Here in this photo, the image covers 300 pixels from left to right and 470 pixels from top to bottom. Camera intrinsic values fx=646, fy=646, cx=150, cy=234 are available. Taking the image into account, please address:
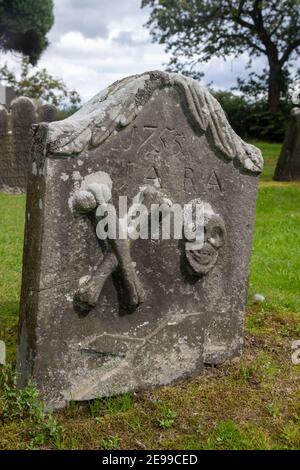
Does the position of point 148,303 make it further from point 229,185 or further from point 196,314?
A: point 229,185

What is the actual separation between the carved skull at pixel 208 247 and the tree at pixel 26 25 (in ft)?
114

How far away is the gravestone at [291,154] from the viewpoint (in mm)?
13070

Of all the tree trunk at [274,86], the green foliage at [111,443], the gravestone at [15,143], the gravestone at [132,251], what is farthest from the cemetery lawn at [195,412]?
the tree trunk at [274,86]

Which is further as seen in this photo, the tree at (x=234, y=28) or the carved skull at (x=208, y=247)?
the tree at (x=234, y=28)

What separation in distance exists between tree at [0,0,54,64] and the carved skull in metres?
34.6

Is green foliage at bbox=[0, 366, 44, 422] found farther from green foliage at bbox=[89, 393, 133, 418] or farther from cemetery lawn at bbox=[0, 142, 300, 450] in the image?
green foliage at bbox=[89, 393, 133, 418]

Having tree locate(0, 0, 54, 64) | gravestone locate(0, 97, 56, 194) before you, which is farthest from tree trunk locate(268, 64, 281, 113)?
tree locate(0, 0, 54, 64)

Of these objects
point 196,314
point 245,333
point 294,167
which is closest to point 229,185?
point 196,314

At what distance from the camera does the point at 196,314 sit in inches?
165

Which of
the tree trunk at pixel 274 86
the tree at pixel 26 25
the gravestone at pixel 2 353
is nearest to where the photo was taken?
the gravestone at pixel 2 353

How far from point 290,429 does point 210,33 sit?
78.5ft

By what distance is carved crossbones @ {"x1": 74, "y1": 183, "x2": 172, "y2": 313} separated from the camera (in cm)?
361

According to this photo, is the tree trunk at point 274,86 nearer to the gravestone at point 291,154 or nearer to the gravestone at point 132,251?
the gravestone at point 291,154

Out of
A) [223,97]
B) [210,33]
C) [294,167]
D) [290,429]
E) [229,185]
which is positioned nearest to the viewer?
[290,429]
